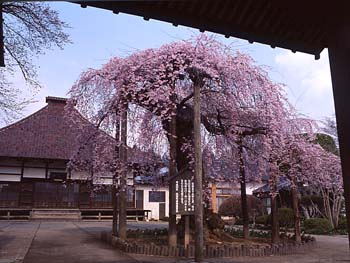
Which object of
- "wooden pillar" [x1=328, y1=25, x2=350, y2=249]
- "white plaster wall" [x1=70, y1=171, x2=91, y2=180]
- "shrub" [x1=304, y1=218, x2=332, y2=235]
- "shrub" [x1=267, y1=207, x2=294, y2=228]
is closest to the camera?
"wooden pillar" [x1=328, y1=25, x2=350, y2=249]

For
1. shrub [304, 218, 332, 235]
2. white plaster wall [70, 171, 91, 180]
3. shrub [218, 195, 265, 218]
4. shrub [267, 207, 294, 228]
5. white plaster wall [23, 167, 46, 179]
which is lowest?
shrub [304, 218, 332, 235]

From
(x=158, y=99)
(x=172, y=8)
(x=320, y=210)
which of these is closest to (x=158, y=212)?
(x=320, y=210)

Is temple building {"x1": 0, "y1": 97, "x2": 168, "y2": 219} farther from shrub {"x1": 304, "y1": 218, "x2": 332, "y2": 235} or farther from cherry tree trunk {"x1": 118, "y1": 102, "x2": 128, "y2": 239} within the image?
cherry tree trunk {"x1": 118, "y1": 102, "x2": 128, "y2": 239}

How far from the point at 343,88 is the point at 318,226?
743 inches

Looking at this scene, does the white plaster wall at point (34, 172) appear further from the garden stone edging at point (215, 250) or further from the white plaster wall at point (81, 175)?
the garden stone edging at point (215, 250)

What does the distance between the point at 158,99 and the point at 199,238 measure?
4273mm

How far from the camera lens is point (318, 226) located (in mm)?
20031

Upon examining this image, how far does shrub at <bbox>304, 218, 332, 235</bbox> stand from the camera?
19.4m

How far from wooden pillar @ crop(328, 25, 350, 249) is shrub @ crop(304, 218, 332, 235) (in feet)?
58.0

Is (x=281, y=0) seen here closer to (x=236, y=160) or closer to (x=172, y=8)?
(x=172, y=8)

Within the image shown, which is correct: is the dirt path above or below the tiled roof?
below

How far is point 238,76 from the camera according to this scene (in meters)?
10.7

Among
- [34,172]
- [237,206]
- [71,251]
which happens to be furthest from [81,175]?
[237,206]

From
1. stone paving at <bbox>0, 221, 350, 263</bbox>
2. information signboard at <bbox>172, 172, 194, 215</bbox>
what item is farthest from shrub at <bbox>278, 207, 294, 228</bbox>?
information signboard at <bbox>172, 172, 194, 215</bbox>
